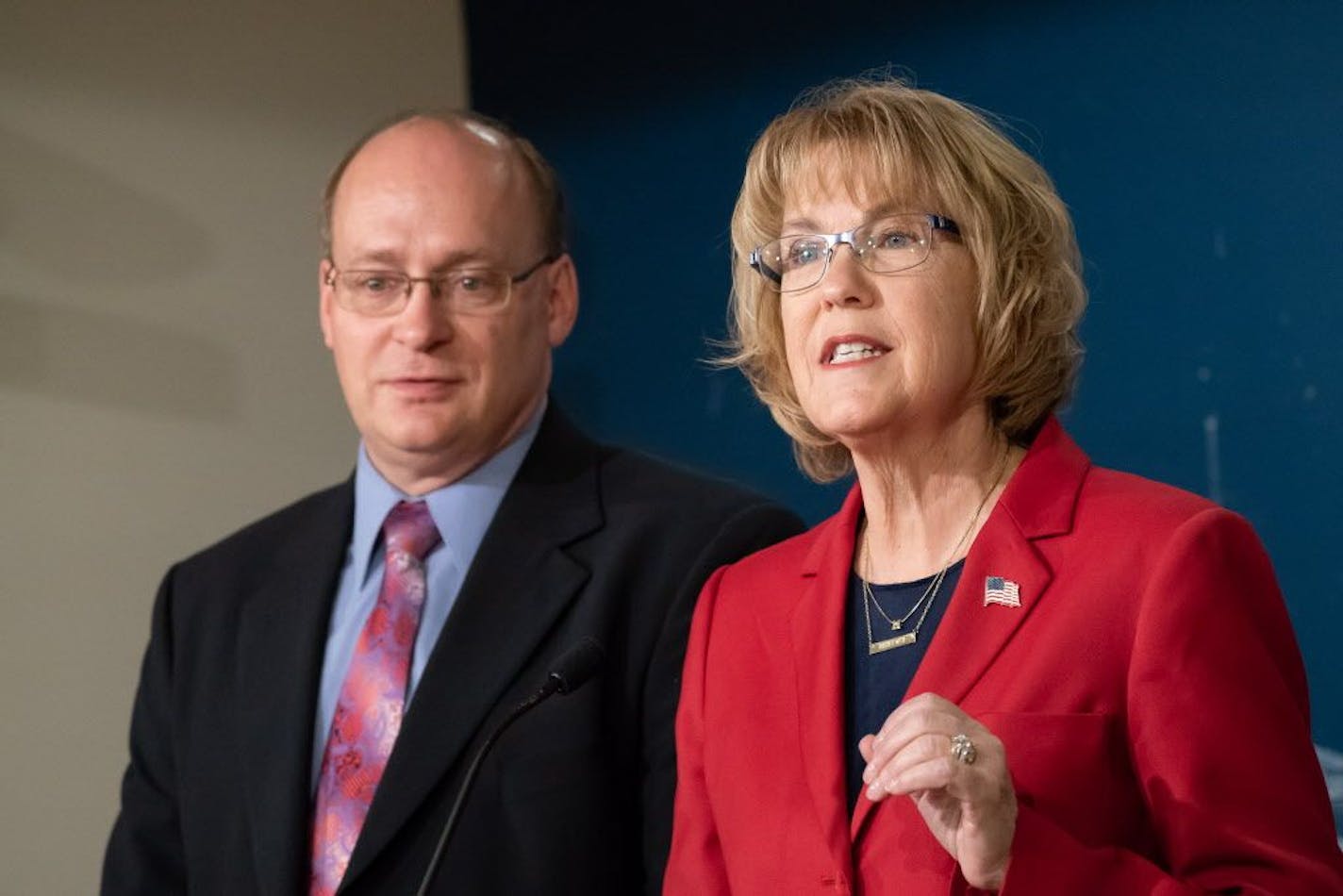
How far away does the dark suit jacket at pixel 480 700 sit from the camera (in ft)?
7.59

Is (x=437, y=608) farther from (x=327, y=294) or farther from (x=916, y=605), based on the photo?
(x=916, y=605)

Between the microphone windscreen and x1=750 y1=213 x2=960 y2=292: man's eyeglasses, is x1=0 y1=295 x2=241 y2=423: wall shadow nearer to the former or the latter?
the microphone windscreen

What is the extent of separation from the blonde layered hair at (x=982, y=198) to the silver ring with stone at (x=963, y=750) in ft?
1.73

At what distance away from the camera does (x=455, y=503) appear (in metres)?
2.62

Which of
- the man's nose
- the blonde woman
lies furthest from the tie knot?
the blonde woman

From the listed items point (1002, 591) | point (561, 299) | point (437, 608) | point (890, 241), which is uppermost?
point (890, 241)

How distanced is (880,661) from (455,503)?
2.98 ft

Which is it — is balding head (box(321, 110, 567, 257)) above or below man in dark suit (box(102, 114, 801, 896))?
above

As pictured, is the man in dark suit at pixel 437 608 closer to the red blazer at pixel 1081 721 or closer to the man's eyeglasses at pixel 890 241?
the red blazer at pixel 1081 721

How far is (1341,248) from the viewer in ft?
9.81

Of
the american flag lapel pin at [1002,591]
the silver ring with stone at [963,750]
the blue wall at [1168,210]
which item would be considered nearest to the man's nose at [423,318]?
the blue wall at [1168,210]

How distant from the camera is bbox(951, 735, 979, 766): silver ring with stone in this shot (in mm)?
1492

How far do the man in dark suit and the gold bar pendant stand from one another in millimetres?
481

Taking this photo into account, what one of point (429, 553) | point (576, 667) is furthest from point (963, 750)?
point (429, 553)
